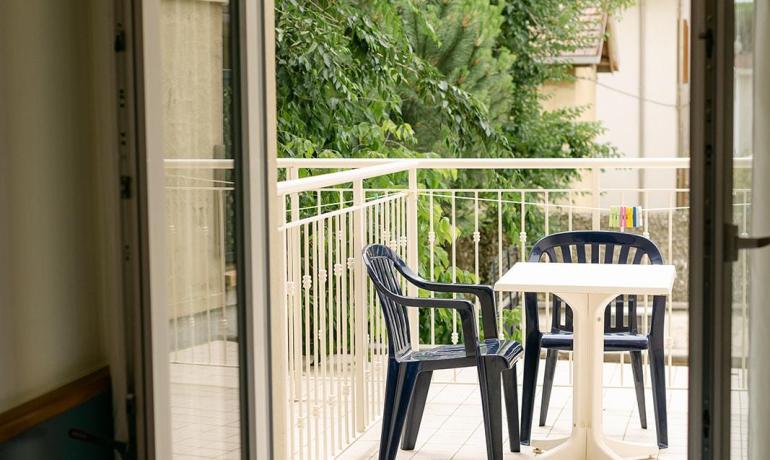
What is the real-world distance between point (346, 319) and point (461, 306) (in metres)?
0.82

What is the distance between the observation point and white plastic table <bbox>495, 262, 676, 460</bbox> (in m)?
4.05

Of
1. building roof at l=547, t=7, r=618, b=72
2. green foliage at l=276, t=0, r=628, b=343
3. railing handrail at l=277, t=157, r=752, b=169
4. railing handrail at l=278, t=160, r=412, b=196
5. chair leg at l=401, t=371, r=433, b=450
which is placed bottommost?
chair leg at l=401, t=371, r=433, b=450

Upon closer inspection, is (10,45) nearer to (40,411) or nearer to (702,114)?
(40,411)

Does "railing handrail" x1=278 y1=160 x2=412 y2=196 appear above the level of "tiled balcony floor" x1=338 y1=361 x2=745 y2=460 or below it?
above

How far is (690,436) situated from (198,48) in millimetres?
1325

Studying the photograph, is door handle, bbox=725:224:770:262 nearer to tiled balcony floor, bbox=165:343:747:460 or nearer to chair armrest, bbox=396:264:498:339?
tiled balcony floor, bbox=165:343:747:460

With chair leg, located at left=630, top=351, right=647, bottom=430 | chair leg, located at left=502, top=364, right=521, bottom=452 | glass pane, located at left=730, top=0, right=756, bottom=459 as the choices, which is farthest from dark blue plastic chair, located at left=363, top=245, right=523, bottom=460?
glass pane, located at left=730, top=0, right=756, bottom=459

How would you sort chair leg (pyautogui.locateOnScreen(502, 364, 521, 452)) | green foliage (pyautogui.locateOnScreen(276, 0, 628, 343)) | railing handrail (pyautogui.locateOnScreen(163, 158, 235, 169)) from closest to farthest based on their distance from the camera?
railing handrail (pyautogui.locateOnScreen(163, 158, 235, 169)) → chair leg (pyautogui.locateOnScreen(502, 364, 521, 452)) → green foliage (pyautogui.locateOnScreen(276, 0, 628, 343))

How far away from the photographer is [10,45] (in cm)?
197

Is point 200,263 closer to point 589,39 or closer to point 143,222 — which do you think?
point 143,222

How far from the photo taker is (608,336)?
4.43 m

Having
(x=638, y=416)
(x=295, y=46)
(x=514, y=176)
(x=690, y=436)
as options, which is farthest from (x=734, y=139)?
(x=514, y=176)

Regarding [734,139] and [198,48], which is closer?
[734,139]

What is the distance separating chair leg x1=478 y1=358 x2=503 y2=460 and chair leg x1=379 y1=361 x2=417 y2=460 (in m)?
0.27
